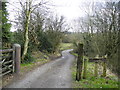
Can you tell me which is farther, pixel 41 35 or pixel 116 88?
pixel 41 35

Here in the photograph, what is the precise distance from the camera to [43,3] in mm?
10203

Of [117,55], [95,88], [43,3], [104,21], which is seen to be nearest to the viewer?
[95,88]

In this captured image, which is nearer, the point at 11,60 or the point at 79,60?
the point at 79,60

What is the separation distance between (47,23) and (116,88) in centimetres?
1947

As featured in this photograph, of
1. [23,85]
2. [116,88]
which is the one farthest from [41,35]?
[116,88]

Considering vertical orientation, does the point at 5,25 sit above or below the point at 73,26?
below

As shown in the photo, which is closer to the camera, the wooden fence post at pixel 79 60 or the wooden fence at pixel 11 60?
the wooden fence post at pixel 79 60

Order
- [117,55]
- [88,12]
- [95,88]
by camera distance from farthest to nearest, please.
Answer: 1. [88,12]
2. [117,55]
3. [95,88]

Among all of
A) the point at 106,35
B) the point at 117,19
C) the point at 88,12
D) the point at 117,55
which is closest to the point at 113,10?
the point at 117,19

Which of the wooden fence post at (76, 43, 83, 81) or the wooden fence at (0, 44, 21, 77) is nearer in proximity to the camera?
the wooden fence post at (76, 43, 83, 81)

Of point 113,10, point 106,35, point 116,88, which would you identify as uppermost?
point 113,10

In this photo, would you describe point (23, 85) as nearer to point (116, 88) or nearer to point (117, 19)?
point (116, 88)

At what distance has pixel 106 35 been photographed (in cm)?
1053

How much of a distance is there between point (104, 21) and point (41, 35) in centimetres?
1278
